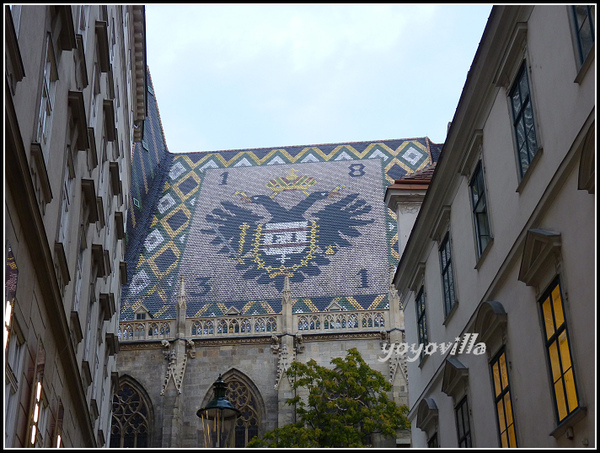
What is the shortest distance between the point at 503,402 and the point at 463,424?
5.46 ft

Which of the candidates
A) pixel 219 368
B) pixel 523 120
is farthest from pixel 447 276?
pixel 219 368

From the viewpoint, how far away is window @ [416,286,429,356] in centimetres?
1413

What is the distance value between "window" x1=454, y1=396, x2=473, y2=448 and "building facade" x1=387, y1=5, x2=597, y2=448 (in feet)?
0.10

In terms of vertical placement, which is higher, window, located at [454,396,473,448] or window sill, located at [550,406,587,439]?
window, located at [454,396,473,448]

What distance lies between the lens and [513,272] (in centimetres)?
942

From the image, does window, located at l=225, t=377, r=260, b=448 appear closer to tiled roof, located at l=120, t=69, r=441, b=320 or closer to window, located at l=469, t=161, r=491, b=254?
tiled roof, located at l=120, t=69, r=441, b=320

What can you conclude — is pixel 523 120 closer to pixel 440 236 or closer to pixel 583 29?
pixel 583 29

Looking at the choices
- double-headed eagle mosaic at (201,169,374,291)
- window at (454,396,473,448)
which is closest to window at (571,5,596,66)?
window at (454,396,473,448)

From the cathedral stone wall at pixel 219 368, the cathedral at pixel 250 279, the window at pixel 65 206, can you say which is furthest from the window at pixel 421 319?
the cathedral stone wall at pixel 219 368

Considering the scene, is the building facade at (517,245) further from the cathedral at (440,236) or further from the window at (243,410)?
the window at (243,410)

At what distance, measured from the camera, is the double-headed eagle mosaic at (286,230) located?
3216 centimetres

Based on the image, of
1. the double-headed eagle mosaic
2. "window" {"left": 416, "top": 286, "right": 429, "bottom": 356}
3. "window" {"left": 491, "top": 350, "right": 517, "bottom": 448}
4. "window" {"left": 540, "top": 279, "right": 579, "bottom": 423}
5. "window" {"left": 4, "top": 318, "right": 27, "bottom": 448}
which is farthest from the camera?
the double-headed eagle mosaic

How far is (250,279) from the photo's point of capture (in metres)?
31.7

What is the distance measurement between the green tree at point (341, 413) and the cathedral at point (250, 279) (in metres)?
1.99
